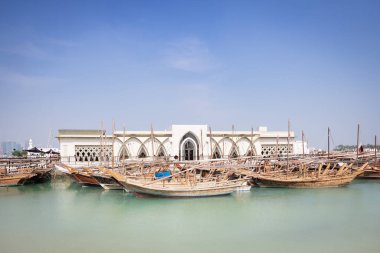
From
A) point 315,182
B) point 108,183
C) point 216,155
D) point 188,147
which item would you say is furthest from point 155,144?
point 315,182

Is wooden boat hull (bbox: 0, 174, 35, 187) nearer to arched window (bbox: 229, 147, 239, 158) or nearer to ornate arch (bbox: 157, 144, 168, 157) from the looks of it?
ornate arch (bbox: 157, 144, 168, 157)

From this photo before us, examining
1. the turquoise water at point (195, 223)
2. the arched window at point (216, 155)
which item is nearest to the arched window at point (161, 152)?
the arched window at point (216, 155)

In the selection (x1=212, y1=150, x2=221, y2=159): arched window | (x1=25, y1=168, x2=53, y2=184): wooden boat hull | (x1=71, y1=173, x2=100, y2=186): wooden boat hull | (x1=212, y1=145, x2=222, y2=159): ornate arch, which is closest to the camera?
(x1=71, y1=173, x2=100, y2=186): wooden boat hull

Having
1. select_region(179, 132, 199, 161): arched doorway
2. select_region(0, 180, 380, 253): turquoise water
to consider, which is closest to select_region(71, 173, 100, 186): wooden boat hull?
select_region(0, 180, 380, 253): turquoise water

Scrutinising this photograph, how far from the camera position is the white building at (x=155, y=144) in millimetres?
29000

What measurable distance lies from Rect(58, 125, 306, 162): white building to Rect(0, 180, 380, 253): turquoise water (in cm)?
807

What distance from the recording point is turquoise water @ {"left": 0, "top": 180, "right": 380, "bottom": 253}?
36.2 ft

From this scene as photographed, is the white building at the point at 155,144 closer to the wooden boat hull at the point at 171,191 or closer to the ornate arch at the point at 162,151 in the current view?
the ornate arch at the point at 162,151

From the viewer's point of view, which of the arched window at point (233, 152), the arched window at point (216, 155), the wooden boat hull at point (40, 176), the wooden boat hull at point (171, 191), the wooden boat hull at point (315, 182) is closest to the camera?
the wooden boat hull at point (171, 191)

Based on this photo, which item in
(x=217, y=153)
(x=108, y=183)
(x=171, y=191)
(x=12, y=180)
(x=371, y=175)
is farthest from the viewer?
(x=217, y=153)

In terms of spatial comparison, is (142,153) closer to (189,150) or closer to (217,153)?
(189,150)

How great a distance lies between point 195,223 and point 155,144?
16.7m

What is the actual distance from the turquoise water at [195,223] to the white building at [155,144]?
807 centimetres

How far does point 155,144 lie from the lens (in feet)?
98.4
